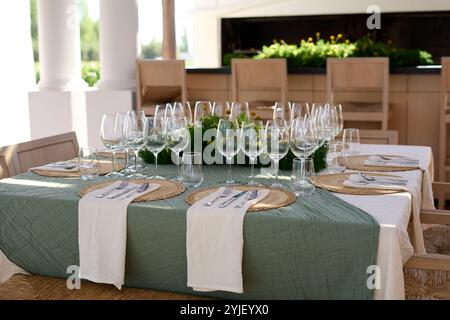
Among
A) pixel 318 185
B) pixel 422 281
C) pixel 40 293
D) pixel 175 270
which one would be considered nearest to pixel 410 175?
pixel 318 185

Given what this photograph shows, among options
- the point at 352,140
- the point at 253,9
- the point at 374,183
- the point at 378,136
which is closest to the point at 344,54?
the point at 378,136

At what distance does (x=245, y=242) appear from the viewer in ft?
5.73

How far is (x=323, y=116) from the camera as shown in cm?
250

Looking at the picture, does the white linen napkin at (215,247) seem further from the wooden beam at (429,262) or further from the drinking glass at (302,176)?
the wooden beam at (429,262)

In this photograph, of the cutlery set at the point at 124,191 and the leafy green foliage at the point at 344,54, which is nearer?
the cutlery set at the point at 124,191

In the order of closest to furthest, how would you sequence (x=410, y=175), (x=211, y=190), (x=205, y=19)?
1. (x=211, y=190)
2. (x=410, y=175)
3. (x=205, y=19)

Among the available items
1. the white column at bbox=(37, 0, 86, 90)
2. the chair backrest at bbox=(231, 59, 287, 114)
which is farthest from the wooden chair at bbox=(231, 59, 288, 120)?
the white column at bbox=(37, 0, 86, 90)

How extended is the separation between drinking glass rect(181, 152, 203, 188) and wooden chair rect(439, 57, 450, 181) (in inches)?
113

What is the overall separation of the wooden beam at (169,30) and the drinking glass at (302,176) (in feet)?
16.1

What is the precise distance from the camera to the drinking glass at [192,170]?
6.96 feet

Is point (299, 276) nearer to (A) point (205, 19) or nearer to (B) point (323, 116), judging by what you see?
(B) point (323, 116)

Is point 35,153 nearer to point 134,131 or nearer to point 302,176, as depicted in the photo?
point 134,131

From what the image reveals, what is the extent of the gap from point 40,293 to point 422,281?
3.69 feet

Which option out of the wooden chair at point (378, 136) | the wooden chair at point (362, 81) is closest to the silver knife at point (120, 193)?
the wooden chair at point (378, 136)
